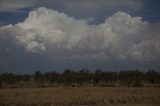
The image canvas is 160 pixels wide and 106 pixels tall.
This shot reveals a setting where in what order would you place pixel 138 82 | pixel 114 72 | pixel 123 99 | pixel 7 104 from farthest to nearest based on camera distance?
1. pixel 114 72
2. pixel 138 82
3. pixel 123 99
4. pixel 7 104

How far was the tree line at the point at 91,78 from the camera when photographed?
351 ft

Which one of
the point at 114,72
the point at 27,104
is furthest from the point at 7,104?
the point at 114,72

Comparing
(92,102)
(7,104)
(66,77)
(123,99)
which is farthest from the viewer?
(66,77)

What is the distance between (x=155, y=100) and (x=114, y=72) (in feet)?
259

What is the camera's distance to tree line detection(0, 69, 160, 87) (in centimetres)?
10707

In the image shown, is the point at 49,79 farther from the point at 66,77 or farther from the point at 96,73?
the point at 96,73

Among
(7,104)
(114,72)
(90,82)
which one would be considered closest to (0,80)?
(90,82)

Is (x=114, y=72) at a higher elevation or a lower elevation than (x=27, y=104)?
higher

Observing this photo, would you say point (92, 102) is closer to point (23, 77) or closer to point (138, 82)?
point (138, 82)

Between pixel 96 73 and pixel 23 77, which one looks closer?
pixel 96 73

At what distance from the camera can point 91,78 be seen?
11425 cm

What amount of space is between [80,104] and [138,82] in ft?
208

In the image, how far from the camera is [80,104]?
42.0 meters

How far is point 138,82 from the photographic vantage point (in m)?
102
